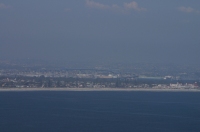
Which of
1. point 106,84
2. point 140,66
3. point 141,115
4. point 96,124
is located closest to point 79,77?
point 106,84

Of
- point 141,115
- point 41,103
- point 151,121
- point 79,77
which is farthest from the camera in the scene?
point 79,77

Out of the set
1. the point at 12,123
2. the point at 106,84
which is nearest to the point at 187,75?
the point at 106,84

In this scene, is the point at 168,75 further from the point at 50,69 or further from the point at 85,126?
the point at 85,126

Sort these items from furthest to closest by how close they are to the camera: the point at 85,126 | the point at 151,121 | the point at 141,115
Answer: the point at 141,115 < the point at 151,121 < the point at 85,126

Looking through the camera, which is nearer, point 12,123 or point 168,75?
point 12,123

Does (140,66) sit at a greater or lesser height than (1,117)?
greater

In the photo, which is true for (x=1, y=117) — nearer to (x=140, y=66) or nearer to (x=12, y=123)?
(x=12, y=123)
